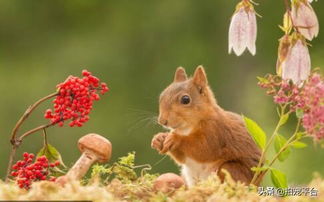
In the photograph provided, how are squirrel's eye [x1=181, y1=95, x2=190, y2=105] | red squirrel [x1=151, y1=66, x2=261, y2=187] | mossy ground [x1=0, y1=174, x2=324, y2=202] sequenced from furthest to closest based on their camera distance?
squirrel's eye [x1=181, y1=95, x2=190, y2=105] < red squirrel [x1=151, y1=66, x2=261, y2=187] < mossy ground [x1=0, y1=174, x2=324, y2=202]

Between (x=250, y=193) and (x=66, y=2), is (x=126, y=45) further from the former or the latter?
(x=250, y=193)

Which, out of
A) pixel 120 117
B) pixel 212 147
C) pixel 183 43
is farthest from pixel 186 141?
pixel 183 43

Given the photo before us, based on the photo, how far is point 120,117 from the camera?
11312 mm

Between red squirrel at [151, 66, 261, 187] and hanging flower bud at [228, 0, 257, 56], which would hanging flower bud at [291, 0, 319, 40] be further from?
red squirrel at [151, 66, 261, 187]

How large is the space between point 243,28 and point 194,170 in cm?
72

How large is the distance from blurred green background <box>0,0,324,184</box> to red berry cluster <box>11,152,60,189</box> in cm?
723

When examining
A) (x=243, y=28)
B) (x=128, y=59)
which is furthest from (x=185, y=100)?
(x=128, y=59)

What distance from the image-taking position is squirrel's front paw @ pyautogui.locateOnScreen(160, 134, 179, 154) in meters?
3.43

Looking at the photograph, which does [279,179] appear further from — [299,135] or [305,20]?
[305,20]

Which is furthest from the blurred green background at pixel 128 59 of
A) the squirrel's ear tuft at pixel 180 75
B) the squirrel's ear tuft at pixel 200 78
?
the squirrel's ear tuft at pixel 200 78

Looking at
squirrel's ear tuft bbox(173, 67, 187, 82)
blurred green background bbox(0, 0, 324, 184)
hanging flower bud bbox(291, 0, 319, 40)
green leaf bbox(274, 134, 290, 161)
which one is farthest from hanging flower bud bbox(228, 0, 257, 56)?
blurred green background bbox(0, 0, 324, 184)

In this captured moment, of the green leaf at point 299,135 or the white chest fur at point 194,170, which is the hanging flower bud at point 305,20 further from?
Answer: the white chest fur at point 194,170

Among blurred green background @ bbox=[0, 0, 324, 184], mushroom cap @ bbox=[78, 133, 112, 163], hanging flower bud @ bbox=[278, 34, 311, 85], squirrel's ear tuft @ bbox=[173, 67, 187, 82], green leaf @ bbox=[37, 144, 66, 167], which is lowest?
blurred green background @ bbox=[0, 0, 324, 184]

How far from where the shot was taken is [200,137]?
3438mm
